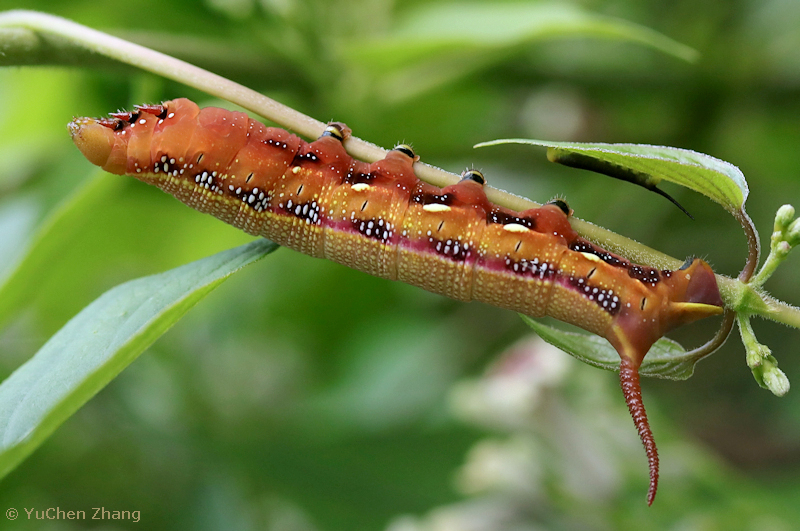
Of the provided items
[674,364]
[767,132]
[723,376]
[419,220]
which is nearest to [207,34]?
[419,220]

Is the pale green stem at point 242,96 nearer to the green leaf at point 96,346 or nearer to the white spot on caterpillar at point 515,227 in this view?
the white spot on caterpillar at point 515,227

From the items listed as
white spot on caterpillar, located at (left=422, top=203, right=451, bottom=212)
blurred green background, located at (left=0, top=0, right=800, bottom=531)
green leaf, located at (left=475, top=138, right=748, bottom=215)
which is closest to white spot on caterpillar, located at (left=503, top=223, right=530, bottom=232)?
white spot on caterpillar, located at (left=422, top=203, right=451, bottom=212)

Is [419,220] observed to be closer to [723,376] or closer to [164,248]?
[164,248]

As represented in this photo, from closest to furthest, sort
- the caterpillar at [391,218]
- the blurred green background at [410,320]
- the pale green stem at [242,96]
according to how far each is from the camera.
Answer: the pale green stem at [242,96] < the caterpillar at [391,218] < the blurred green background at [410,320]

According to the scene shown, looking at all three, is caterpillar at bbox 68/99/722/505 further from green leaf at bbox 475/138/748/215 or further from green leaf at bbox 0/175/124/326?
green leaf at bbox 475/138/748/215

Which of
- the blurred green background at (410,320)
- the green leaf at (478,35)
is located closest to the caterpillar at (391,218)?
the blurred green background at (410,320)

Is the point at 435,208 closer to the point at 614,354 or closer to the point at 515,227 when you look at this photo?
the point at 515,227

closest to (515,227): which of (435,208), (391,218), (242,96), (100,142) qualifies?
(435,208)
